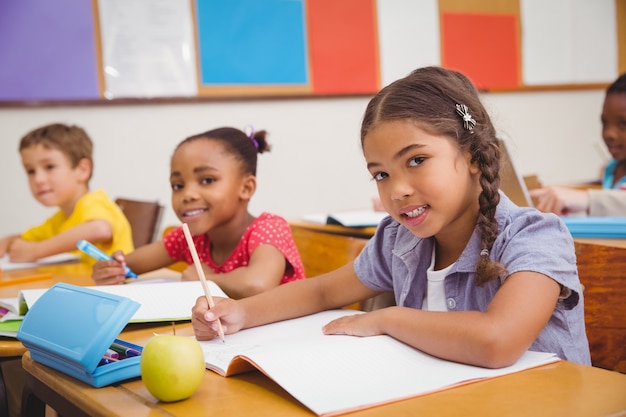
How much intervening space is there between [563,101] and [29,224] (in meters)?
4.10

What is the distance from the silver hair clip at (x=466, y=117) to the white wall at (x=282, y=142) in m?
1.92

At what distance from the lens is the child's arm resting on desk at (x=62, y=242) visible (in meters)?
2.36

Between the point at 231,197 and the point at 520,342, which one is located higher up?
the point at 231,197

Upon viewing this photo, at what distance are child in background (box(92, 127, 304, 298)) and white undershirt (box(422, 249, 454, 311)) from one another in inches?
17.5

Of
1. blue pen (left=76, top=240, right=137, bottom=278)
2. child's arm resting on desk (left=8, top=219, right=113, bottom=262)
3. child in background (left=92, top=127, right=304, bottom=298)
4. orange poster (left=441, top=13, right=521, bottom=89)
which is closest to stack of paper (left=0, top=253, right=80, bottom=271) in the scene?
child's arm resting on desk (left=8, top=219, right=113, bottom=262)

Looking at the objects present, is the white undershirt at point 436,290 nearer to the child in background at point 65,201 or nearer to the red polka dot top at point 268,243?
the red polka dot top at point 268,243

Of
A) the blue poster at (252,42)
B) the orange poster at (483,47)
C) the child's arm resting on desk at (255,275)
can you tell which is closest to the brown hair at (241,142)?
the child's arm resting on desk at (255,275)

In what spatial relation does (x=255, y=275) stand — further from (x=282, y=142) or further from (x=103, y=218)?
(x=282, y=142)

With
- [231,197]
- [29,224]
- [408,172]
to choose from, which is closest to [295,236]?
[231,197]

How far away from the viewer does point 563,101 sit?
5816 millimetres

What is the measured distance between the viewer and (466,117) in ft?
3.83

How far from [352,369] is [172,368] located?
0.21m

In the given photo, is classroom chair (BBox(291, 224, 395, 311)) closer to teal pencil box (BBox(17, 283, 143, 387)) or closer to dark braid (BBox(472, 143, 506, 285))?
dark braid (BBox(472, 143, 506, 285))

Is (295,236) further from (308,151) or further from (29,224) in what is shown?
(308,151)
